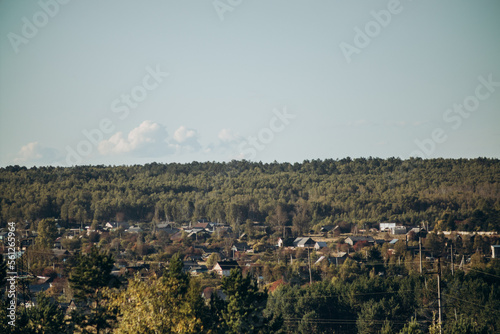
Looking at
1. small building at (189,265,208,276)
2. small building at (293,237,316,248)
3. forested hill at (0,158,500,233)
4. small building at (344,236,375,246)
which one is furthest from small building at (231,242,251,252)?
forested hill at (0,158,500,233)

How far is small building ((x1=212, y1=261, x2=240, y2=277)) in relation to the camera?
164 feet

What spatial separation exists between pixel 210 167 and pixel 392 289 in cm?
11002

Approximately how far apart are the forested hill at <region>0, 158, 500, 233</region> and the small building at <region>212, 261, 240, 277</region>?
27390mm

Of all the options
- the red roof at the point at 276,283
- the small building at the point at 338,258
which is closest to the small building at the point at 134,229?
the small building at the point at 338,258

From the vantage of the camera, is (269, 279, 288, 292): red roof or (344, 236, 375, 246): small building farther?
(344, 236, 375, 246): small building

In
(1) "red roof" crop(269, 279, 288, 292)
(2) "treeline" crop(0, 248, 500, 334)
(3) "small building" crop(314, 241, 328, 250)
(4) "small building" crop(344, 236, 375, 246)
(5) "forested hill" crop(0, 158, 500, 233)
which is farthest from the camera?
(5) "forested hill" crop(0, 158, 500, 233)

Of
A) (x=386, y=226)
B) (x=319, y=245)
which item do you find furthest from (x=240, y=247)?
(x=386, y=226)

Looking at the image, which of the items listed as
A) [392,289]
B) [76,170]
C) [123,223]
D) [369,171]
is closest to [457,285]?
[392,289]

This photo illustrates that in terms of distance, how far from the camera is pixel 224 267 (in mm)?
51469

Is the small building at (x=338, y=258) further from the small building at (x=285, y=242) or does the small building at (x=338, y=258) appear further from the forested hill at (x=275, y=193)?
the forested hill at (x=275, y=193)

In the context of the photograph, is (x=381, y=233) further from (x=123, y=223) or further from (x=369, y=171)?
(x=369, y=171)

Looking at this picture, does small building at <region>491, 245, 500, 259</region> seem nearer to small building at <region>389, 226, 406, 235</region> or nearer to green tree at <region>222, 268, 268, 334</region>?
small building at <region>389, 226, 406, 235</region>

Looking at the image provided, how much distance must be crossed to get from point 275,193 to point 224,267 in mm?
59633

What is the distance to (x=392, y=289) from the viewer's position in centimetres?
3872
